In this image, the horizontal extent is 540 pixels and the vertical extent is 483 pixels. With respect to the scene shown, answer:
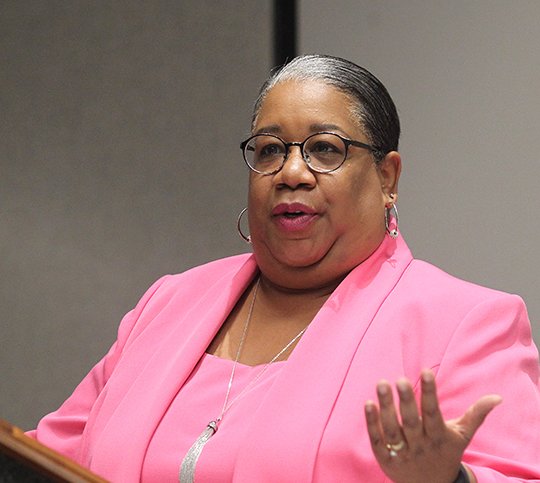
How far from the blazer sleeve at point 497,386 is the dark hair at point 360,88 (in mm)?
372

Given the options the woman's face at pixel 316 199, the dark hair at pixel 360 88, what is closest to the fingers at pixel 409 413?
the woman's face at pixel 316 199

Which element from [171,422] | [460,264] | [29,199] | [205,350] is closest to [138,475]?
[171,422]

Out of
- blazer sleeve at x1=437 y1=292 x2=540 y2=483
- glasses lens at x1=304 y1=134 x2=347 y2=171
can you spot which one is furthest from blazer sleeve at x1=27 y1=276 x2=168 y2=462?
blazer sleeve at x1=437 y1=292 x2=540 y2=483

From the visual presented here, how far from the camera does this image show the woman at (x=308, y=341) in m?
1.63

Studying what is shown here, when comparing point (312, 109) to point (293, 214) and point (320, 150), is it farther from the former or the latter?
point (293, 214)

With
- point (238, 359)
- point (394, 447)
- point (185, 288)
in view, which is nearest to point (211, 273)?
point (185, 288)

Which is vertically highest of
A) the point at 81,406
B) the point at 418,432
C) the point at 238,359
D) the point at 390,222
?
the point at 390,222

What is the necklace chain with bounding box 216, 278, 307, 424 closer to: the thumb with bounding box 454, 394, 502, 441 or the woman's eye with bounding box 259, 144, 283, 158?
the woman's eye with bounding box 259, 144, 283, 158

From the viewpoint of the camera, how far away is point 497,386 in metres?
1.63

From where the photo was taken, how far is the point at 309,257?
1906 mm

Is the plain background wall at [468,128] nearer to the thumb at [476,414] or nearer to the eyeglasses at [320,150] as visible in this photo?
the eyeglasses at [320,150]

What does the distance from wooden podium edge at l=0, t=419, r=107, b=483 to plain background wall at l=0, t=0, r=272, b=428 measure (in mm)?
2254

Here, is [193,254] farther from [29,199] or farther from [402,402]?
[402,402]

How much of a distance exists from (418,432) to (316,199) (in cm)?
63
